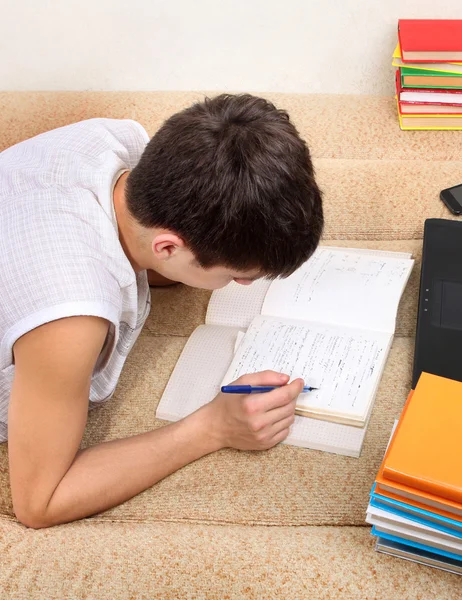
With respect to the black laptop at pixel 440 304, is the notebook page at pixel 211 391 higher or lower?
lower

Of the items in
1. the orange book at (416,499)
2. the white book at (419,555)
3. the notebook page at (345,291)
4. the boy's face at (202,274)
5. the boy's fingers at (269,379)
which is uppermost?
the boy's face at (202,274)

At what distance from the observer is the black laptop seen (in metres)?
1.12

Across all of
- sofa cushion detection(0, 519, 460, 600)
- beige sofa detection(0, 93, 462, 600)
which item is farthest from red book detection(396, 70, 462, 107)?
sofa cushion detection(0, 519, 460, 600)

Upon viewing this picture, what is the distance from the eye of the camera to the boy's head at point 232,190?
921mm

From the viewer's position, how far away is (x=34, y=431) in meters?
0.95

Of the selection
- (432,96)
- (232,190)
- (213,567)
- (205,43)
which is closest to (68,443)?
(213,567)

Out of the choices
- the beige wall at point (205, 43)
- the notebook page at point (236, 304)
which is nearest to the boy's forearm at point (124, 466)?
the notebook page at point (236, 304)

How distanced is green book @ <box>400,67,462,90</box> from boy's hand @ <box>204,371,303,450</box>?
97 cm

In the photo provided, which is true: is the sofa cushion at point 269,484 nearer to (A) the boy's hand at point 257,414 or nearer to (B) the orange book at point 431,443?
(A) the boy's hand at point 257,414

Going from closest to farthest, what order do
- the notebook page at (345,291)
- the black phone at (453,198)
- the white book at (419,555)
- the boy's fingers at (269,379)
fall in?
the white book at (419,555), the boy's fingers at (269,379), the notebook page at (345,291), the black phone at (453,198)

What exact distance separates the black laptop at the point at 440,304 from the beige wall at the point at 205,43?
0.77m

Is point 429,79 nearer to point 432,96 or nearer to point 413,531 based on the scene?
point 432,96

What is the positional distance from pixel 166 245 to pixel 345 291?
427mm

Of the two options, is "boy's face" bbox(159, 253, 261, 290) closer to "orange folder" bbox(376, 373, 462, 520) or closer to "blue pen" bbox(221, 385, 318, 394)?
"blue pen" bbox(221, 385, 318, 394)
